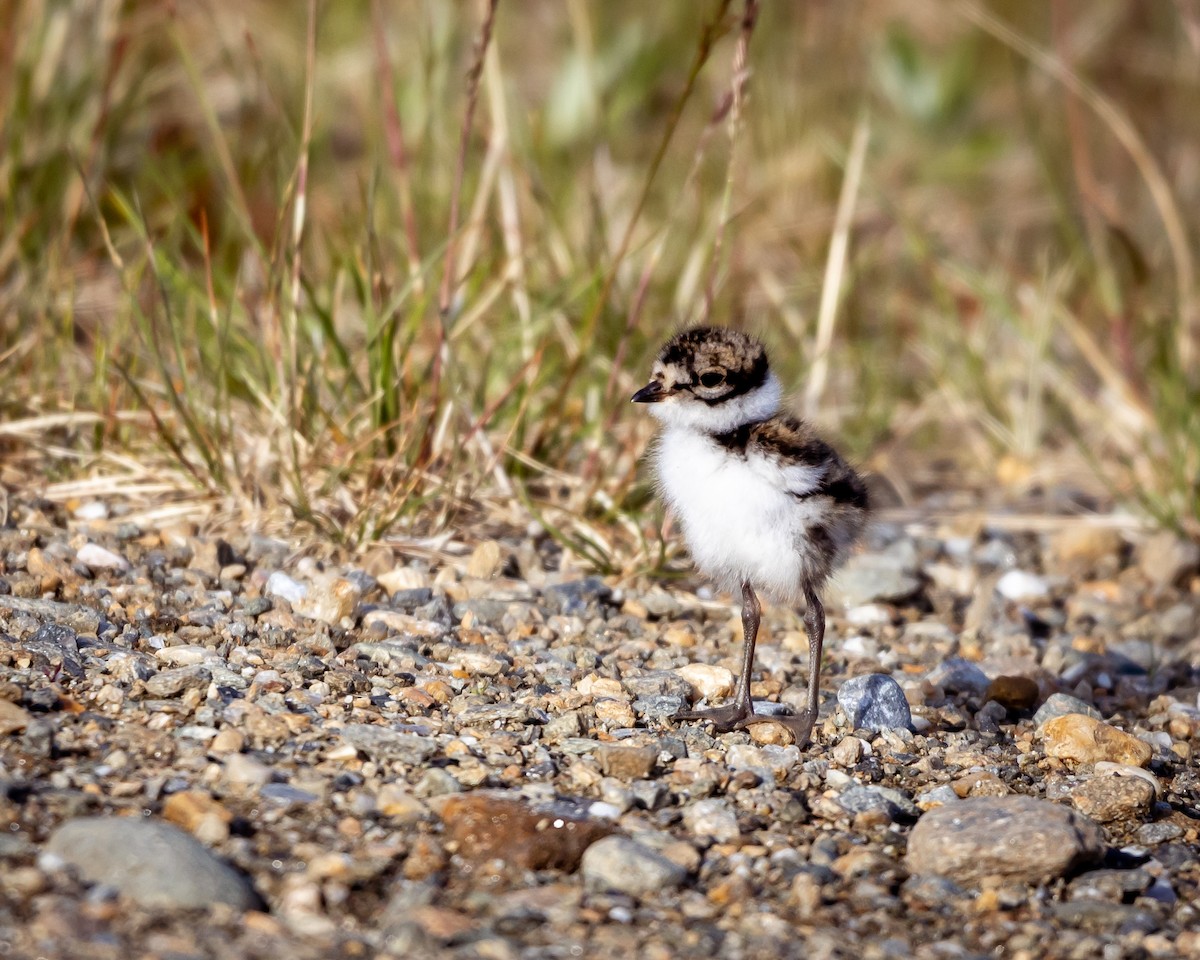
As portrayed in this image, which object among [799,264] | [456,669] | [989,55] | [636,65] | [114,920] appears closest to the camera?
[114,920]

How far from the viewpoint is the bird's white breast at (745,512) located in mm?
3041

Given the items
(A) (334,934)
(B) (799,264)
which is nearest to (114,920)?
(A) (334,934)

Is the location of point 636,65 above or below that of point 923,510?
above

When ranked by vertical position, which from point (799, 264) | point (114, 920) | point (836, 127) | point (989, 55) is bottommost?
point (114, 920)

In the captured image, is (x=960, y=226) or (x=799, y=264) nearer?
(x=799, y=264)

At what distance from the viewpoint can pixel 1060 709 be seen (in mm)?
3219

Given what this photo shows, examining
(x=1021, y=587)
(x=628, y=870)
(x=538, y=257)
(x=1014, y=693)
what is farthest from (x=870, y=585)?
(x=628, y=870)

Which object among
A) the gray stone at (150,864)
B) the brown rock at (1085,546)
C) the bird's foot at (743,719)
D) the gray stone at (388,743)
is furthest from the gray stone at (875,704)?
the brown rock at (1085,546)

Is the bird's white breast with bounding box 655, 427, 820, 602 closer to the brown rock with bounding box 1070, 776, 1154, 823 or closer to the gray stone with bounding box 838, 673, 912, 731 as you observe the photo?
the gray stone with bounding box 838, 673, 912, 731

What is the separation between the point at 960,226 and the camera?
21.9 feet

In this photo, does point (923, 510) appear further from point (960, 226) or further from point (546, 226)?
point (960, 226)

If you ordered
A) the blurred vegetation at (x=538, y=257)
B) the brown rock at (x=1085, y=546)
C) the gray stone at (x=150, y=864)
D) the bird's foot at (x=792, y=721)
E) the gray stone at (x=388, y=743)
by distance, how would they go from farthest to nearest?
the brown rock at (x=1085, y=546)
the blurred vegetation at (x=538, y=257)
the bird's foot at (x=792, y=721)
the gray stone at (x=388, y=743)
the gray stone at (x=150, y=864)

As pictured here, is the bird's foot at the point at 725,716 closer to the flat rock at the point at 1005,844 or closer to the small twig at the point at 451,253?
the flat rock at the point at 1005,844

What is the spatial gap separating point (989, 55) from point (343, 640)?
643 cm
